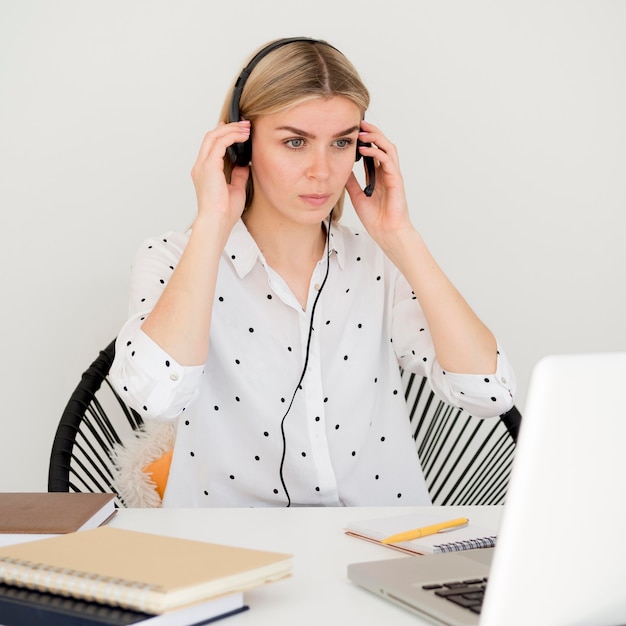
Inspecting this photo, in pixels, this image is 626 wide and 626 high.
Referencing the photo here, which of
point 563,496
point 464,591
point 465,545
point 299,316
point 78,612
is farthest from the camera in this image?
point 299,316

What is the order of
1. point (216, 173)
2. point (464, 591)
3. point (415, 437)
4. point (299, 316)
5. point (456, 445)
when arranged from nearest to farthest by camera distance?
point (464, 591) < point (216, 173) < point (299, 316) < point (415, 437) < point (456, 445)

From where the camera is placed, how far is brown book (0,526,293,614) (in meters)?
0.73

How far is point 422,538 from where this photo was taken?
110 centimetres

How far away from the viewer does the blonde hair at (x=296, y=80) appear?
1.58 m

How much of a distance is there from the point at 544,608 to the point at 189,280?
0.98 metres

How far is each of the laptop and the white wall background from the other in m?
1.67

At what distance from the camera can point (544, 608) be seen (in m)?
0.60

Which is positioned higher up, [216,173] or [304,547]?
[216,173]

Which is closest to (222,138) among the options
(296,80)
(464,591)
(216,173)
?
(216,173)

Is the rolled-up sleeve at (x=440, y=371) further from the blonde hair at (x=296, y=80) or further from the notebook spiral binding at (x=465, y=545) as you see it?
the notebook spiral binding at (x=465, y=545)

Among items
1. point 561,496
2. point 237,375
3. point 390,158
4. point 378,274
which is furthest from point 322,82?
point 561,496

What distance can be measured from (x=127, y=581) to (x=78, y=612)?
0.15ft

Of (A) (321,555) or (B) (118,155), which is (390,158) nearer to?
(B) (118,155)

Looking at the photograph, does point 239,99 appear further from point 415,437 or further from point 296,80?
point 415,437
